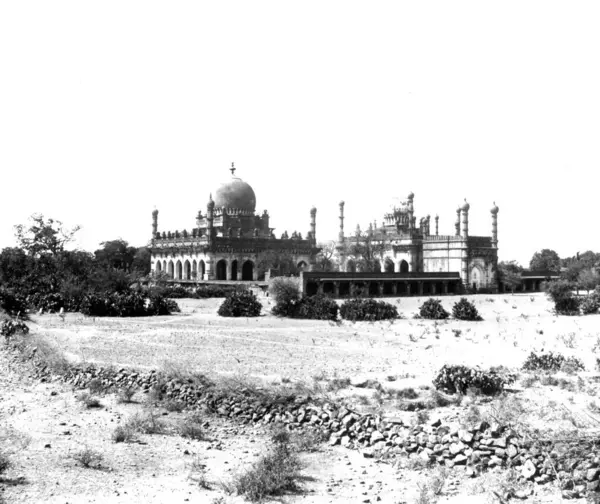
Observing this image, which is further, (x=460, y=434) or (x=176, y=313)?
(x=176, y=313)

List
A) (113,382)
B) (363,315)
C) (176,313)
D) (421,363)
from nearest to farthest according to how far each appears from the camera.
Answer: (113,382) → (421,363) → (363,315) → (176,313)

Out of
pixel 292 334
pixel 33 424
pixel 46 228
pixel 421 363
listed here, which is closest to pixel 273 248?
pixel 46 228

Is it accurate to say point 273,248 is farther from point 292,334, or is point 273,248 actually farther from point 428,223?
point 292,334

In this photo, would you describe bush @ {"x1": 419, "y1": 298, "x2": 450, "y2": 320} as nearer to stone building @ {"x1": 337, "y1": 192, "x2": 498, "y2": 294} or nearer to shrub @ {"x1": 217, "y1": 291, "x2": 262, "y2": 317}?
shrub @ {"x1": 217, "y1": 291, "x2": 262, "y2": 317}

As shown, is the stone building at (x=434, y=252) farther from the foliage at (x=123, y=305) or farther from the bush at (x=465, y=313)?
the foliage at (x=123, y=305)

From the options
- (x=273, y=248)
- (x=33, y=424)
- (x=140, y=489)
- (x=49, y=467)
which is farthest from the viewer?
(x=273, y=248)

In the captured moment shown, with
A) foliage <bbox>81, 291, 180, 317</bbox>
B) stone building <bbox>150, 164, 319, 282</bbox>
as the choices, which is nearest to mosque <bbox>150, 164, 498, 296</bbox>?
stone building <bbox>150, 164, 319, 282</bbox>

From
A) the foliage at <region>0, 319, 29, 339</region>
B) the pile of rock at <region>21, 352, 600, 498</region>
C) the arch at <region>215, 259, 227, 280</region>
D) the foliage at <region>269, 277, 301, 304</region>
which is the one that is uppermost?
the arch at <region>215, 259, 227, 280</region>
